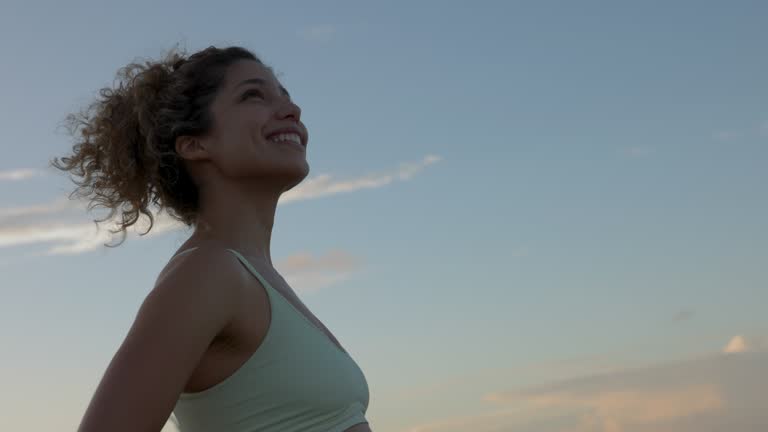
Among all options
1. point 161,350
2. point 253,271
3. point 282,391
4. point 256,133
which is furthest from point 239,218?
point 161,350

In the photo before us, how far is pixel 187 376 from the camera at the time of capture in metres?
2.78

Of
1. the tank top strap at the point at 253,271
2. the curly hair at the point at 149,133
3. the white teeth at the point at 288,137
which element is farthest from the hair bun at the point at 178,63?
the tank top strap at the point at 253,271

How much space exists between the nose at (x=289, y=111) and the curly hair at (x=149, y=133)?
310mm

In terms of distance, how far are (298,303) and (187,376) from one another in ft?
2.25

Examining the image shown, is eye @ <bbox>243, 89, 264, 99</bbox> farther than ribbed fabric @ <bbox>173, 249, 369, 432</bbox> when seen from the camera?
Yes

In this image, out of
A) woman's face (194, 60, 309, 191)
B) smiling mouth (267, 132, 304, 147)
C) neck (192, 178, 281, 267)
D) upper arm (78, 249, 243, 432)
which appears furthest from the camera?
smiling mouth (267, 132, 304, 147)

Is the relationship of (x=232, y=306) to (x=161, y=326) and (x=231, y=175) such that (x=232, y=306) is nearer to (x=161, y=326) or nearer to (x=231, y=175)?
(x=161, y=326)

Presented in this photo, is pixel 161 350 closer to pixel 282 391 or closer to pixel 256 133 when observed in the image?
pixel 282 391

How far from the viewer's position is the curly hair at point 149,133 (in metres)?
4.02

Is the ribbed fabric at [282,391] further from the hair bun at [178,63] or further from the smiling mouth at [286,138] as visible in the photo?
the hair bun at [178,63]

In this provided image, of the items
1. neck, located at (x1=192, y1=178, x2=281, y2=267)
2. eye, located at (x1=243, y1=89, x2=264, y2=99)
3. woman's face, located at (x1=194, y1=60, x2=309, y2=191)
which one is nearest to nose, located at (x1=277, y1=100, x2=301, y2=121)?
woman's face, located at (x1=194, y1=60, x2=309, y2=191)

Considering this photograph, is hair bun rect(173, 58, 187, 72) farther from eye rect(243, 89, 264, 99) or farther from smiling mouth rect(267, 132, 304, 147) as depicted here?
smiling mouth rect(267, 132, 304, 147)

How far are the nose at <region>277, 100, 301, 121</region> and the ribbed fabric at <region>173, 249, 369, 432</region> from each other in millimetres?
977

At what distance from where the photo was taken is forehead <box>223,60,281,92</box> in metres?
4.12
